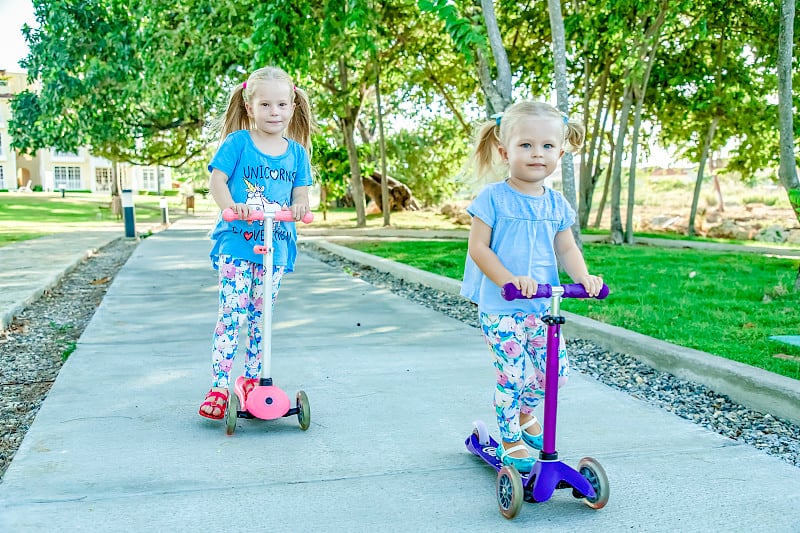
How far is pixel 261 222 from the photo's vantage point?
4012 mm

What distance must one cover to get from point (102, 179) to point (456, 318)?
6556 centimetres

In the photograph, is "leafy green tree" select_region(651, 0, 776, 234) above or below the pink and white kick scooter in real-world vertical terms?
above

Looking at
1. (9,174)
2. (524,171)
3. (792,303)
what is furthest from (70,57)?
(9,174)

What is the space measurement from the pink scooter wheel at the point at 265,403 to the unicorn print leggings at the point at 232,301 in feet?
0.83

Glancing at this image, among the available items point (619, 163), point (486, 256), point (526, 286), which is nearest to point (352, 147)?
point (619, 163)

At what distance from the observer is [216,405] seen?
3.89 metres

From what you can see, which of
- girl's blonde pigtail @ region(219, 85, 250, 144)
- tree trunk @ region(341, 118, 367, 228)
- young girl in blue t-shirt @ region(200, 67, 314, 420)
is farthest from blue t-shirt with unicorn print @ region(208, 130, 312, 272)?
tree trunk @ region(341, 118, 367, 228)

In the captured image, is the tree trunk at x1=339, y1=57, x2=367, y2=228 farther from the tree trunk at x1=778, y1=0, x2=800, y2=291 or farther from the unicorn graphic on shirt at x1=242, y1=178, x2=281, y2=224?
the unicorn graphic on shirt at x1=242, y1=178, x2=281, y2=224

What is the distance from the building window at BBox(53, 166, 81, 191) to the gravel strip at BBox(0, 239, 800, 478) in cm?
6056

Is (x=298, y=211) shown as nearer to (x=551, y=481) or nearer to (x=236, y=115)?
(x=236, y=115)

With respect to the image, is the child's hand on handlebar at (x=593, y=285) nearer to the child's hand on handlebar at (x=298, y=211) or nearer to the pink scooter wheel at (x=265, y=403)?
the child's hand on handlebar at (x=298, y=211)

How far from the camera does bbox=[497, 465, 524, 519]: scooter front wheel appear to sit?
2.84 metres

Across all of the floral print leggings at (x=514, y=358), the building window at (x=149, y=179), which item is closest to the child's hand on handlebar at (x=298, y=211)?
the floral print leggings at (x=514, y=358)

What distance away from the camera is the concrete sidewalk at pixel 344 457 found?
9.46 ft
